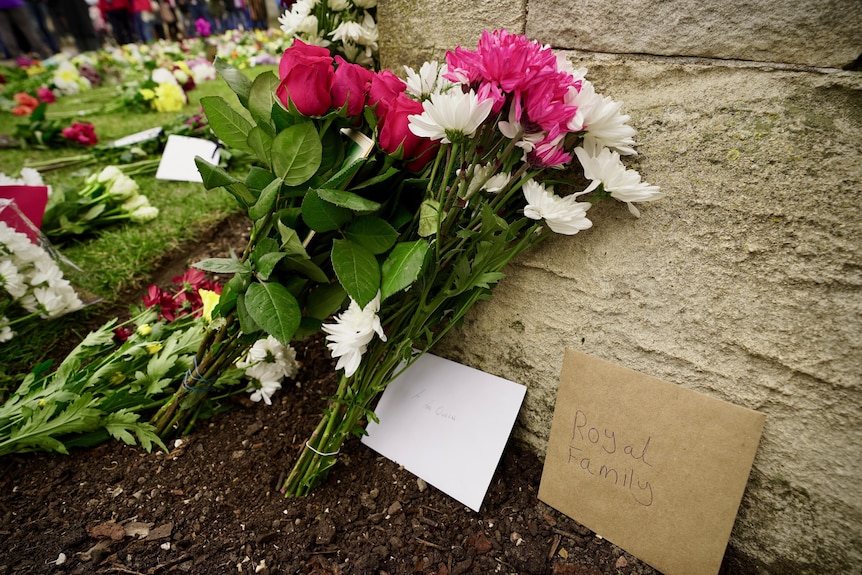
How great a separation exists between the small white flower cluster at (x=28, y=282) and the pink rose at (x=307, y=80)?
1.04 m

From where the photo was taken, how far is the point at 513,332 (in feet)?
3.93

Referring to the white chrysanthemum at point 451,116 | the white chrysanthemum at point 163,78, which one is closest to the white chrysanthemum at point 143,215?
the white chrysanthemum at point 451,116

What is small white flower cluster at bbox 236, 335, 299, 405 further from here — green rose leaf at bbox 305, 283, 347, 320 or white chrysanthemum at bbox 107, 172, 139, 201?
white chrysanthemum at bbox 107, 172, 139, 201

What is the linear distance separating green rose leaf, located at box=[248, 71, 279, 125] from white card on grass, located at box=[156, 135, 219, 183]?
1648mm

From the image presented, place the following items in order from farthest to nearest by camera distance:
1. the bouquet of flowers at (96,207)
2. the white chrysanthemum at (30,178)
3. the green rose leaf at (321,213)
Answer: the bouquet of flowers at (96,207) → the white chrysanthemum at (30,178) → the green rose leaf at (321,213)

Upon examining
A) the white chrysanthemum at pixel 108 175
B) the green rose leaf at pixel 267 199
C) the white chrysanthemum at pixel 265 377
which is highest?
the green rose leaf at pixel 267 199

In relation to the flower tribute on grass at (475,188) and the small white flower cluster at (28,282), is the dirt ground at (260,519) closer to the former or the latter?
the flower tribute on grass at (475,188)

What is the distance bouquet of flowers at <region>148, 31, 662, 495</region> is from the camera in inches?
32.8

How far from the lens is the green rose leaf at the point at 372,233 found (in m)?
0.95

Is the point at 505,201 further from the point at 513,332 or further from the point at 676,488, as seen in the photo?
the point at 676,488

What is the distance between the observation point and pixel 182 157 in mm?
2559

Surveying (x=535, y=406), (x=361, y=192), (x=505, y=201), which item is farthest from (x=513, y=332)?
(x=361, y=192)

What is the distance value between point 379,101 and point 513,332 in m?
0.61

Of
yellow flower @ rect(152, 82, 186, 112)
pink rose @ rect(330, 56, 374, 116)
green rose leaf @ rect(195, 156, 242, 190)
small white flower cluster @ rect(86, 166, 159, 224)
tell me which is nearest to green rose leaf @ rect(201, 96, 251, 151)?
green rose leaf @ rect(195, 156, 242, 190)
